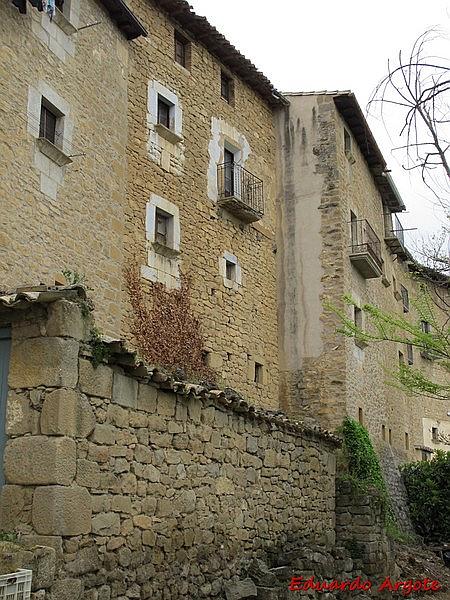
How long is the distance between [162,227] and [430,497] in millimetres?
11529

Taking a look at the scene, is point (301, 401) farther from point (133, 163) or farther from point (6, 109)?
point (6, 109)

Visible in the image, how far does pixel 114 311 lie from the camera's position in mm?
12602

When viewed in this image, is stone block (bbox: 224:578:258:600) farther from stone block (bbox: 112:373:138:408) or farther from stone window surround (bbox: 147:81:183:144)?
stone window surround (bbox: 147:81:183:144)

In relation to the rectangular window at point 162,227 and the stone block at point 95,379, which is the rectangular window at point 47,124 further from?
the stone block at point 95,379

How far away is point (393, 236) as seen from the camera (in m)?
24.0

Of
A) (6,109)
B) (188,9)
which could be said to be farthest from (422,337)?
(188,9)

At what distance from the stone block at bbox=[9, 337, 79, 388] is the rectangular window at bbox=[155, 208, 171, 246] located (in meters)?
8.40

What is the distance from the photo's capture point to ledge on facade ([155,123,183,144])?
14.6 m

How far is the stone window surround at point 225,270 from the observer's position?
52.6 ft

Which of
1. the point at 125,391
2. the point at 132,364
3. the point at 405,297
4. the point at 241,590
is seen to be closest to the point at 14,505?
the point at 125,391

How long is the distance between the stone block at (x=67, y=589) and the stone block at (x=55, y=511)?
0.36 metres

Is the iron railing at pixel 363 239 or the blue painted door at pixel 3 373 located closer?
the blue painted door at pixel 3 373

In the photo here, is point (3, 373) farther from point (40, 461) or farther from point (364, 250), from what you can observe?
point (364, 250)

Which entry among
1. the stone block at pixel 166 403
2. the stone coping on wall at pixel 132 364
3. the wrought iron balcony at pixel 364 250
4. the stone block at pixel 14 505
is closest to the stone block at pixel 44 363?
the stone coping on wall at pixel 132 364
